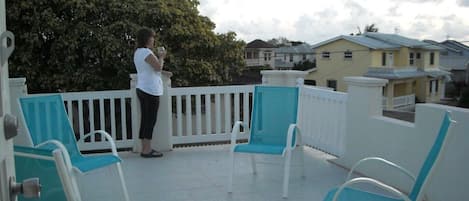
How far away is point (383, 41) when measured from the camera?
24016mm

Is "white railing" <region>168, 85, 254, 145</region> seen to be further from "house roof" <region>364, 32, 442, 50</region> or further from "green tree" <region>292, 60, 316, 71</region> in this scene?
"green tree" <region>292, 60, 316, 71</region>

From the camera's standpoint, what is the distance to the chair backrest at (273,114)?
422 cm

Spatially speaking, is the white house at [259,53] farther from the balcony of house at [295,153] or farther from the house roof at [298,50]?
the balcony of house at [295,153]

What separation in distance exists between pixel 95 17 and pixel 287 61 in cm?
2270

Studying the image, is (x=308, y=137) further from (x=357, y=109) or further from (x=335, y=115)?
(x=357, y=109)

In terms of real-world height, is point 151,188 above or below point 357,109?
below

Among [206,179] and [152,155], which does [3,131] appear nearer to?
[206,179]

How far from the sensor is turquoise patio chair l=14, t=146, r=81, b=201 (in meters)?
2.35

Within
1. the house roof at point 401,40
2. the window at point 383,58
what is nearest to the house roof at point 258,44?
the house roof at point 401,40

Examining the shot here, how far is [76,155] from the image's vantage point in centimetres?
361

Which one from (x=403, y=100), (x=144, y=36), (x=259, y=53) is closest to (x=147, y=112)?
(x=144, y=36)

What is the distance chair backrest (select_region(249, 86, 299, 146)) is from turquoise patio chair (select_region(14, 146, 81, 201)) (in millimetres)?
2110

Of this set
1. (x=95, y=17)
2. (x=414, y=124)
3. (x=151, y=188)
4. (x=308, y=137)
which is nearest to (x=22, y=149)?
(x=151, y=188)

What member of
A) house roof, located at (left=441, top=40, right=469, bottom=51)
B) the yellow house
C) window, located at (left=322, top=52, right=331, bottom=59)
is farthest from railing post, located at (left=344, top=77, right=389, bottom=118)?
Answer: house roof, located at (left=441, top=40, right=469, bottom=51)
